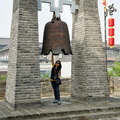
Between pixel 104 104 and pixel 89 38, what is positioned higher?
pixel 89 38

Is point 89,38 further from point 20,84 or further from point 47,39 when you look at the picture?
point 20,84

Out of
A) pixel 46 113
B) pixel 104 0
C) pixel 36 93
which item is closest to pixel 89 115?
pixel 46 113

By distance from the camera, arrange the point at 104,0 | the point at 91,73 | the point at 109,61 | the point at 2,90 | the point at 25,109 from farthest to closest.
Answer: the point at 109,61, the point at 104,0, the point at 2,90, the point at 91,73, the point at 25,109

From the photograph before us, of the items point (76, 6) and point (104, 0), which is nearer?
point (76, 6)

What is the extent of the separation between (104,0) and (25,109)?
38.9 feet

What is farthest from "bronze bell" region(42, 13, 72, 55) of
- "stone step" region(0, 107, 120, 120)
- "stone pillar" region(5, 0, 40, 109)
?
"stone step" region(0, 107, 120, 120)

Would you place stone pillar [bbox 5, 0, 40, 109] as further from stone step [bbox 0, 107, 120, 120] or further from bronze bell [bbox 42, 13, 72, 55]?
stone step [bbox 0, 107, 120, 120]

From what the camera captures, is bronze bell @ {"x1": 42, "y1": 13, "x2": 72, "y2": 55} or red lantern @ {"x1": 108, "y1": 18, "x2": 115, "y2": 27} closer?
bronze bell @ {"x1": 42, "y1": 13, "x2": 72, "y2": 55}

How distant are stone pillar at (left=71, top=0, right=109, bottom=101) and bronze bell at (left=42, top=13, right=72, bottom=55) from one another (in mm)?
955

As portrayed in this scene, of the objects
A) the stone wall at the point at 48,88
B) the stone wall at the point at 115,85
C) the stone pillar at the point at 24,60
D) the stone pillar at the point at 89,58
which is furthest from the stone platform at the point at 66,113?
the stone wall at the point at 115,85

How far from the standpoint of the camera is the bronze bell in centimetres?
812

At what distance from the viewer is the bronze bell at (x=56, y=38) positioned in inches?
320

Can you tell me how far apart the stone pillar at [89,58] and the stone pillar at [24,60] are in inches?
72.5

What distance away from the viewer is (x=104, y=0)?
675 inches
